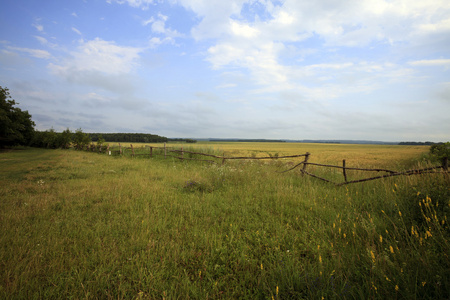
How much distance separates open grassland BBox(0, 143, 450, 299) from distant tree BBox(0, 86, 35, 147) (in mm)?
34229

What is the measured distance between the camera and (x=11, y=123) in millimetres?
29406

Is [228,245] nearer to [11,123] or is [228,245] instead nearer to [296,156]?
[296,156]

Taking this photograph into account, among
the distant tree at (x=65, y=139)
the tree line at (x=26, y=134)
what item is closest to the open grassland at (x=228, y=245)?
the tree line at (x=26, y=134)

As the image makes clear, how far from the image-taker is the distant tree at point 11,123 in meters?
27.8

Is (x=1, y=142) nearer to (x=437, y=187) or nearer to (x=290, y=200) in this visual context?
(x=290, y=200)

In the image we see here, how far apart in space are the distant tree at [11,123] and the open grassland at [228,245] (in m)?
34.2

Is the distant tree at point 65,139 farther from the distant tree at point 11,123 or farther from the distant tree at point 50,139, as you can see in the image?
the distant tree at point 11,123

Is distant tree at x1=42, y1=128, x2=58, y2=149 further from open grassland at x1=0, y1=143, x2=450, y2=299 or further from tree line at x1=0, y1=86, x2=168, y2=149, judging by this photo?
open grassland at x1=0, y1=143, x2=450, y2=299

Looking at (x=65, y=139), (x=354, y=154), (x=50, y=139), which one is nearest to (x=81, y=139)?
(x=65, y=139)

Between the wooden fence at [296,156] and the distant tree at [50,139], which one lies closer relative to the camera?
the wooden fence at [296,156]

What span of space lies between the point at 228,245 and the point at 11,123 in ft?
143

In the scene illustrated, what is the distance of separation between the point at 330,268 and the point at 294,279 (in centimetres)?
58

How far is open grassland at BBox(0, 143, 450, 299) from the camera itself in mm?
2311

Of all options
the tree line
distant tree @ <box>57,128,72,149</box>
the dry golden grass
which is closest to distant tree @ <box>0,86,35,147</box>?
the tree line
